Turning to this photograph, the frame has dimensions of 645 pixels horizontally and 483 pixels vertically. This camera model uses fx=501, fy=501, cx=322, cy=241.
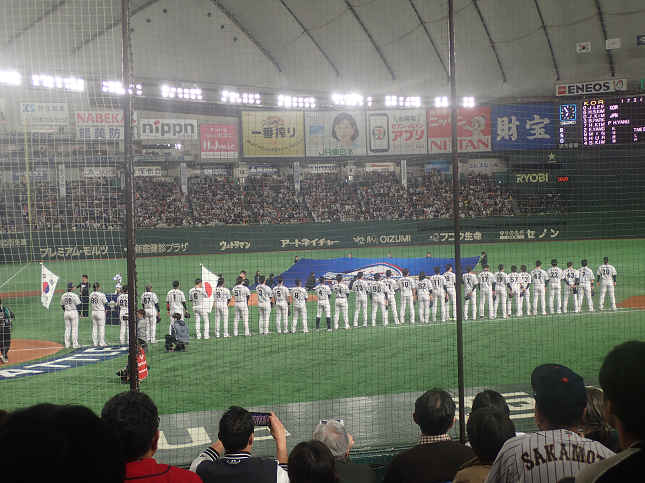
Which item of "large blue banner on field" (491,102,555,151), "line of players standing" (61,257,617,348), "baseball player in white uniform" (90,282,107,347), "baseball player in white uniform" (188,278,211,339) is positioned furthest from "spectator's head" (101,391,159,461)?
"large blue banner on field" (491,102,555,151)

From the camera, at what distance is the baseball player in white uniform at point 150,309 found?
43.3 ft

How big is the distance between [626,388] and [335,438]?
205 cm

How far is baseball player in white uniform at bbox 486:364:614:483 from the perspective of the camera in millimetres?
2242

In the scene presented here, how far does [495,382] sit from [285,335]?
21.4 feet

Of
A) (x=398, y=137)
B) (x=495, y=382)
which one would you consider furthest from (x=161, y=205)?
(x=495, y=382)

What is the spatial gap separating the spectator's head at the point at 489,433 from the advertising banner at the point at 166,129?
1377 inches

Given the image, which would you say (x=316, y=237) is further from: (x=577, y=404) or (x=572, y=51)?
(x=577, y=404)

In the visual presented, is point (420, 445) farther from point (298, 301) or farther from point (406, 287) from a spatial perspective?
point (406, 287)

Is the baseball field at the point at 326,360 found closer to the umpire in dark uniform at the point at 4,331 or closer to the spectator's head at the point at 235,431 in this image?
the umpire in dark uniform at the point at 4,331

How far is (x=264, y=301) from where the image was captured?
1432 cm

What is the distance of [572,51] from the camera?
99.1 ft

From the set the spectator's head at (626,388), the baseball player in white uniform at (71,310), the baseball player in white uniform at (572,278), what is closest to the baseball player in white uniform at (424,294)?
the baseball player in white uniform at (572,278)

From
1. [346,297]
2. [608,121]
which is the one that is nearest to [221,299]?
[346,297]

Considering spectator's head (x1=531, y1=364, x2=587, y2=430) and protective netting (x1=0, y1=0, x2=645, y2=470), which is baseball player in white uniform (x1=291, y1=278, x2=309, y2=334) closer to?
protective netting (x1=0, y1=0, x2=645, y2=470)
